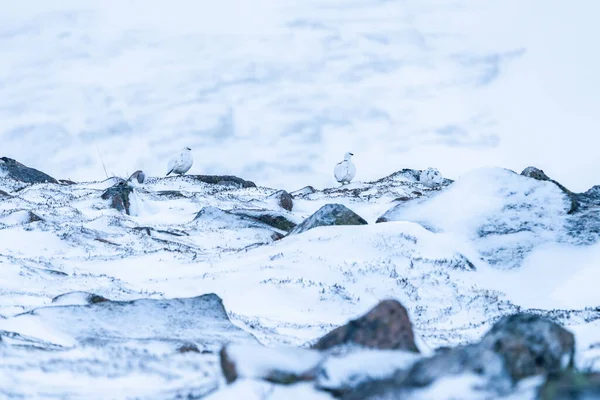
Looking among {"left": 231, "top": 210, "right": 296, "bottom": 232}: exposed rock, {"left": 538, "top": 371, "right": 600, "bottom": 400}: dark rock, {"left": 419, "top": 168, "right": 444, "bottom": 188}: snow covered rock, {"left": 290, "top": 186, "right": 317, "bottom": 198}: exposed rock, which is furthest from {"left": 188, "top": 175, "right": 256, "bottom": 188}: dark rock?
{"left": 538, "top": 371, "right": 600, "bottom": 400}: dark rock

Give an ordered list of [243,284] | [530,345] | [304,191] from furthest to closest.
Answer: [304,191] < [243,284] < [530,345]

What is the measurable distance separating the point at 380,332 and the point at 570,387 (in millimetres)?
2687

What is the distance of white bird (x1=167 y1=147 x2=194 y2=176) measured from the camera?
142 ft

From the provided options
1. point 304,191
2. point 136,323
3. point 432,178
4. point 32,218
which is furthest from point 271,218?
point 432,178

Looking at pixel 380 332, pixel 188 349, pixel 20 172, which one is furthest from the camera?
pixel 20 172

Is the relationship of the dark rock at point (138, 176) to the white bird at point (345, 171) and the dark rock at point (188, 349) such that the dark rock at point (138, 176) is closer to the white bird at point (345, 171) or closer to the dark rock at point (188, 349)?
the white bird at point (345, 171)

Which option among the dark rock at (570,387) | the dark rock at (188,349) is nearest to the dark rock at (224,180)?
the dark rock at (188,349)

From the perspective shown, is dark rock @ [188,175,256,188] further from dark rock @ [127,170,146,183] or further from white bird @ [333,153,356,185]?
white bird @ [333,153,356,185]

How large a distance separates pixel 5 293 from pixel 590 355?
9.05 metres

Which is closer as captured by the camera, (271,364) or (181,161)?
(271,364)

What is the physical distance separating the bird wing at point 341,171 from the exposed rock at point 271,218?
657 inches

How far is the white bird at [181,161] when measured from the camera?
4325 cm

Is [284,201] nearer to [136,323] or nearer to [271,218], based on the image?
[271,218]

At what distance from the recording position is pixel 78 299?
1316cm
